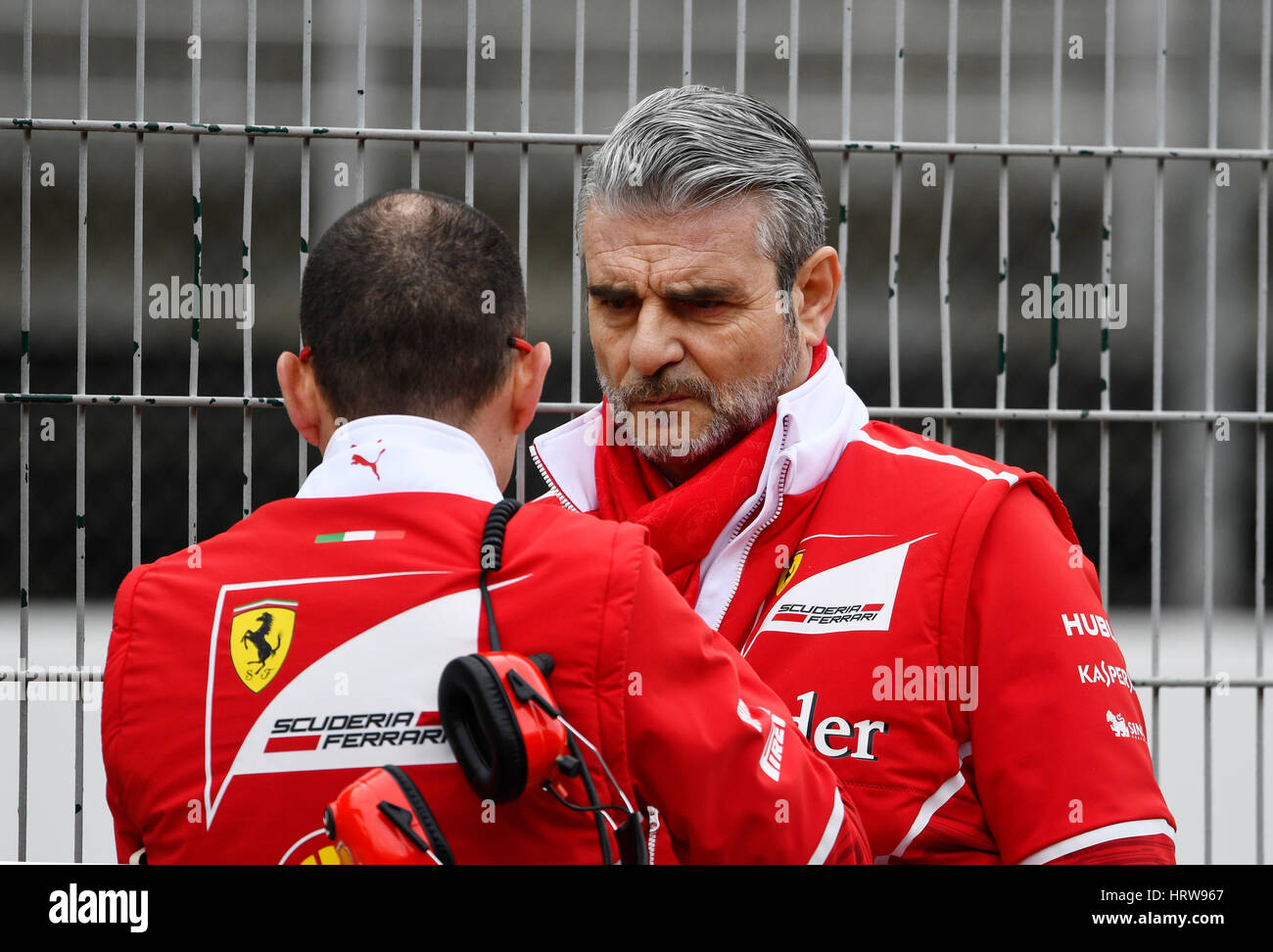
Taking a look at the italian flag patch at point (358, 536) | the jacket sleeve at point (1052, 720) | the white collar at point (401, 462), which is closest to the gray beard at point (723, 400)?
the jacket sleeve at point (1052, 720)

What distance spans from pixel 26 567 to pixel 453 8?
6.36ft

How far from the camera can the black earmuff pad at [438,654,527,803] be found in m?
1.05

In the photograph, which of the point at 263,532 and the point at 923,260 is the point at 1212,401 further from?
the point at 263,532

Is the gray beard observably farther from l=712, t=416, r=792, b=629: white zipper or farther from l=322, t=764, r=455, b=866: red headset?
l=322, t=764, r=455, b=866: red headset

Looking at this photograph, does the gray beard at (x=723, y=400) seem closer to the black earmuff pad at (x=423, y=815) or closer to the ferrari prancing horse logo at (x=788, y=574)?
the ferrari prancing horse logo at (x=788, y=574)

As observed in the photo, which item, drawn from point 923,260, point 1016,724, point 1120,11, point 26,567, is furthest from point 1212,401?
point 26,567

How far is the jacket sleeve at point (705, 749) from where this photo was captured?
1.19 meters

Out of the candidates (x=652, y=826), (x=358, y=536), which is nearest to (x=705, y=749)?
(x=652, y=826)

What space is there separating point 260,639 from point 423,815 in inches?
9.7

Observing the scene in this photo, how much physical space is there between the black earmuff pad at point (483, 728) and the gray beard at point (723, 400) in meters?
0.85

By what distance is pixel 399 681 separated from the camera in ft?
3.74

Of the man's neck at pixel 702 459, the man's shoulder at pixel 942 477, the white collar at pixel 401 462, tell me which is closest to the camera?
the white collar at pixel 401 462

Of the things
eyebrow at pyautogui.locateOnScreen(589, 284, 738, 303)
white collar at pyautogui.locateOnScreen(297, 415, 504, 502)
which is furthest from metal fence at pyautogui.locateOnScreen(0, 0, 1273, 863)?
white collar at pyautogui.locateOnScreen(297, 415, 504, 502)

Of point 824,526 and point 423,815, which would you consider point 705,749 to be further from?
point 824,526
